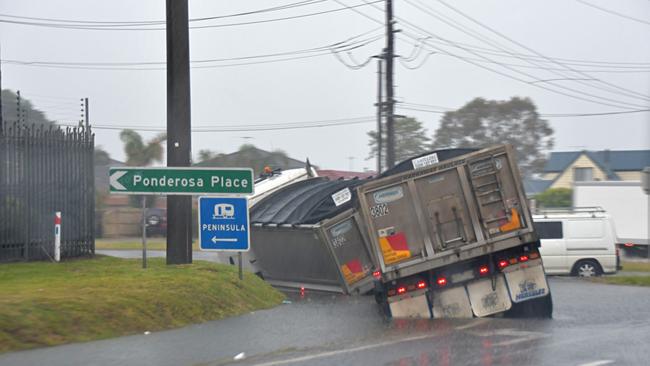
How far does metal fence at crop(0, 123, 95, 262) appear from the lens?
51.1 feet

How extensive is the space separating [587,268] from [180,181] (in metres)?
14.7

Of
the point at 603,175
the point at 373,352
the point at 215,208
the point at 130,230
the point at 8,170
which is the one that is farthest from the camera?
the point at 603,175

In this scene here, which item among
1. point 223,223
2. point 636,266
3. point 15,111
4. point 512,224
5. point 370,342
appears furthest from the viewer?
point 636,266

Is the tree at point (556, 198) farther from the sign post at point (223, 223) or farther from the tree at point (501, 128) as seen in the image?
the sign post at point (223, 223)

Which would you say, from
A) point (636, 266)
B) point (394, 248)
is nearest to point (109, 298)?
point (394, 248)

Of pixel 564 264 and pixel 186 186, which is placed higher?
pixel 186 186

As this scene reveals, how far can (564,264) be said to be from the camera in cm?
2505

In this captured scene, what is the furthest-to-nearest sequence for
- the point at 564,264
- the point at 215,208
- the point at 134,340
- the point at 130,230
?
the point at 130,230, the point at 564,264, the point at 215,208, the point at 134,340

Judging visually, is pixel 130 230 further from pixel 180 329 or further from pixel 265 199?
pixel 180 329

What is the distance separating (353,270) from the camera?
584 inches

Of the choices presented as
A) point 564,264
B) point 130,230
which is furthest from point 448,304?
point 130,230

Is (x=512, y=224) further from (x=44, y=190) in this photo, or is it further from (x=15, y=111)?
(x=15, y=111)

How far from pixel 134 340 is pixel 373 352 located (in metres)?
2.92

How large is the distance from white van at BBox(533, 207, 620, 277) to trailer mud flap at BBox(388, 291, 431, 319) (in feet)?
40.8
